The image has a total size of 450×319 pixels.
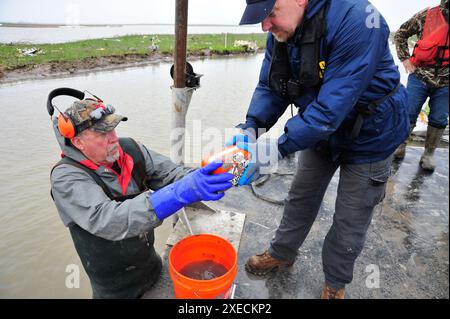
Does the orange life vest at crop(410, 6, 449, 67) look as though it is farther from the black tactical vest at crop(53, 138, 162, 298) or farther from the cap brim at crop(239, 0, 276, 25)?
the black tactical vest at crop(53, 138, 162, 298)

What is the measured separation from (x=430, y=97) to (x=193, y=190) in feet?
13.2

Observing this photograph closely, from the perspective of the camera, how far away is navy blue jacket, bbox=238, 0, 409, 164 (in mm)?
1575

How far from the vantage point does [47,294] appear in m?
2.91

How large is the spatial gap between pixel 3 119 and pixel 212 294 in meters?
6.83

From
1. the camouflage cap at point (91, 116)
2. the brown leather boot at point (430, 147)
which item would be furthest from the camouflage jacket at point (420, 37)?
the camouflage cap at point (91, 116)

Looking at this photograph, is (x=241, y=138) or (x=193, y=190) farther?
(x=241, y=138)

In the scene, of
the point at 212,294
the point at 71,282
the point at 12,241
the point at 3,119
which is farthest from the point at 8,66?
the point at 212,294

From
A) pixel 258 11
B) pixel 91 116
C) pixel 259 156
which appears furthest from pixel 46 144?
pixel 258 11

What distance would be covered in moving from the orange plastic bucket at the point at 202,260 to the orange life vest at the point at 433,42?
349 centimetres

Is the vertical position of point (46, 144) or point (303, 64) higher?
point (303, 64)

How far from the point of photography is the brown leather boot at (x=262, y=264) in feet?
8.39

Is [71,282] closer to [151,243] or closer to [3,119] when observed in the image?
[151,243]

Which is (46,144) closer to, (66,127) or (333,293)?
(66,127)

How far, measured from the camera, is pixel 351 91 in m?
1.61
